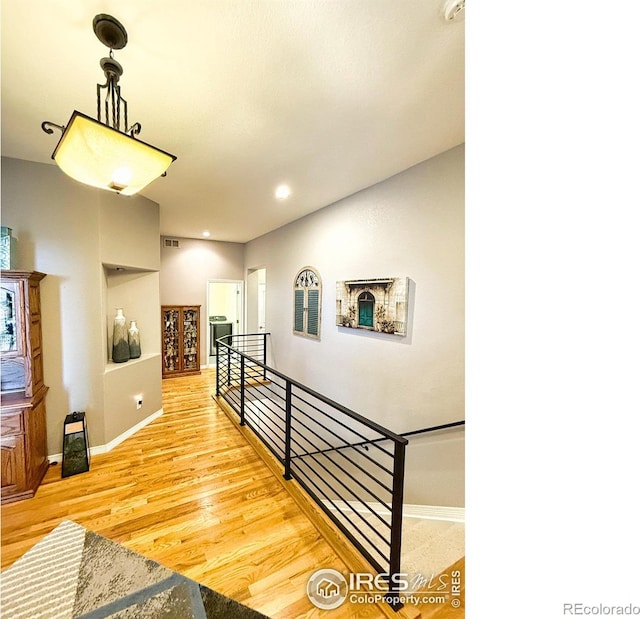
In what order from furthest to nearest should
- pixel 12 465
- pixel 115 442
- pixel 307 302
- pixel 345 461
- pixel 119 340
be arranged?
pixel 307 302
pixel 345 461
pixel 119 340
pixel 115 442
pixel 12 465

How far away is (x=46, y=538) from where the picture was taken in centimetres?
183

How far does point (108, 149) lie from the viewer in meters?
1.26

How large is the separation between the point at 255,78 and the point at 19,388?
9.81ft

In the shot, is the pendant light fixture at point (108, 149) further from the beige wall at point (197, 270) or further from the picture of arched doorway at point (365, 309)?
the beige wall at point (197, 270)

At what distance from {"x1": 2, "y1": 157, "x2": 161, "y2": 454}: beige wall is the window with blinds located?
7.51ft

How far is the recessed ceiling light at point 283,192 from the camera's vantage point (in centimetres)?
314

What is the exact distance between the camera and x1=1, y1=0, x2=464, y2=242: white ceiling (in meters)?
1.24

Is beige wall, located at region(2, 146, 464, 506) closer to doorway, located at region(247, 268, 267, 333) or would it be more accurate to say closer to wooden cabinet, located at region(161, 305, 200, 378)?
wooden cabinet, located at region(161, 305, 200, 378)

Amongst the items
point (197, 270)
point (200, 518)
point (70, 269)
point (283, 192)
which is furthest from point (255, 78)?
point (197, 270)

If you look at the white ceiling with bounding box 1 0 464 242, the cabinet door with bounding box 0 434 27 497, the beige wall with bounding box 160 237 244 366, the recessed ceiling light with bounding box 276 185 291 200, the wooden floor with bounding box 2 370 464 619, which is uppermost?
the recessed ceiling light with bounding box 276 185 291 200

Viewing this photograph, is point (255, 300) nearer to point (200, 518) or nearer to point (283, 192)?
point (283, 192)

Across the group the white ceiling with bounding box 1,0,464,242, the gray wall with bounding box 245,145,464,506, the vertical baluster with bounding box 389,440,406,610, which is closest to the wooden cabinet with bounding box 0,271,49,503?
the white ceiling with bounding box 1,0,464,242
